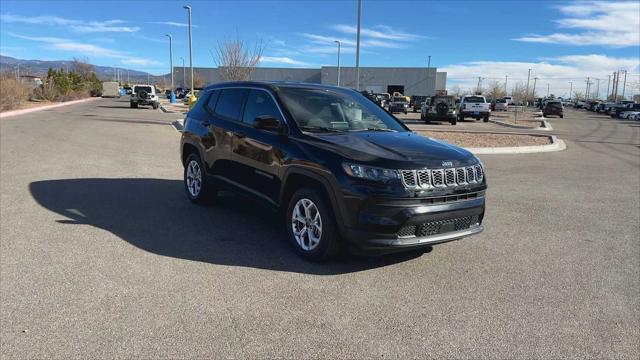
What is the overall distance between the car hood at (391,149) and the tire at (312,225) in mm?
509

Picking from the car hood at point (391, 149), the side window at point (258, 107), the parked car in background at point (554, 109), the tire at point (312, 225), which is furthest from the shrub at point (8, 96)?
the parked car in background at point (554, 109)

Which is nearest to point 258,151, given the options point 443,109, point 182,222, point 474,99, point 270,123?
point 270,123

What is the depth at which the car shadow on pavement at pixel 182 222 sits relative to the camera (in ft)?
16.2

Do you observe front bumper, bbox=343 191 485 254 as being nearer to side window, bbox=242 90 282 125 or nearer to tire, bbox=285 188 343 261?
tire, bbox=285 188 343 261

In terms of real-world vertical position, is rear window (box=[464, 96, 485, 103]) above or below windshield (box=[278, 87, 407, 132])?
above

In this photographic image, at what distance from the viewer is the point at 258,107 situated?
230 inches

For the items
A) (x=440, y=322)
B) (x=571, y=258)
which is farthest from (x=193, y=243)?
(x=571, y=258)

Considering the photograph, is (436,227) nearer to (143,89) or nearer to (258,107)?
(258,107)

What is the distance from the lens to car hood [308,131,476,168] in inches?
174

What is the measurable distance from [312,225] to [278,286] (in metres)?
0.79

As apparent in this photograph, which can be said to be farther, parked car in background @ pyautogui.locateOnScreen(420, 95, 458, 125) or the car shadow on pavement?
parked car in background @ pyautogui.locateOnScreen(420, 95, 458, 125)

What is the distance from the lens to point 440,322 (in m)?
3.72

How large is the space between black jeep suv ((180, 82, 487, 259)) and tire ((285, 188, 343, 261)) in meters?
0.01

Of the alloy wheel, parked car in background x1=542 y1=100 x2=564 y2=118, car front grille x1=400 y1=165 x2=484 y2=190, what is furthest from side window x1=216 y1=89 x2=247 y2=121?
parked car in background x1=542 y1=100 x2=564 y2=118
